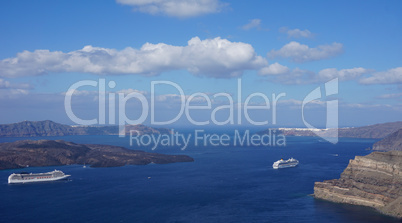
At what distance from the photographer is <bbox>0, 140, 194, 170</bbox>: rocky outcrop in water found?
10219 cm

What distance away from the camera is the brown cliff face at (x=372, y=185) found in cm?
5116

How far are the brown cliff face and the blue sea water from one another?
1.78m

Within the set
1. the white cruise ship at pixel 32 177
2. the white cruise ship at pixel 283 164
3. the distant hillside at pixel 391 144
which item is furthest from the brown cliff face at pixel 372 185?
the distant hillside at pixel 391 144

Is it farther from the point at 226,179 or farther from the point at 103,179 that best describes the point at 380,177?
the point at 103,179

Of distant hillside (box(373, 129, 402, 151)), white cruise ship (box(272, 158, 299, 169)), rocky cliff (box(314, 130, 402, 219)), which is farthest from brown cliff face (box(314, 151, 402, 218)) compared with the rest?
distant hillside (box(373, 129, 402, 151))

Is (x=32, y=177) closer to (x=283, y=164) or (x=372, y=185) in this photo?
(x=283, y=164)

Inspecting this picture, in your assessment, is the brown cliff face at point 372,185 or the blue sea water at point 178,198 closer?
the blue sea water at point 178,198

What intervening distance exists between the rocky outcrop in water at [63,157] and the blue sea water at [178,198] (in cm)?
939

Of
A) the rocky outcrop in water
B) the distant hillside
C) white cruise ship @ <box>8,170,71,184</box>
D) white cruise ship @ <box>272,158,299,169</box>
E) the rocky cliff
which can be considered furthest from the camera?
the distant hillside

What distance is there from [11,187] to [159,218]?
128 ft

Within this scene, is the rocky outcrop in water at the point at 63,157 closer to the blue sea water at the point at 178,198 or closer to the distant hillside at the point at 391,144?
the blue sea water at the point at 178,198

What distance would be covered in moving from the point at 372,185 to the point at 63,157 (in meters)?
87.8

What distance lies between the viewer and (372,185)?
179 feet

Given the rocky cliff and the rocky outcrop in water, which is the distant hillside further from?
the rocky cliff
